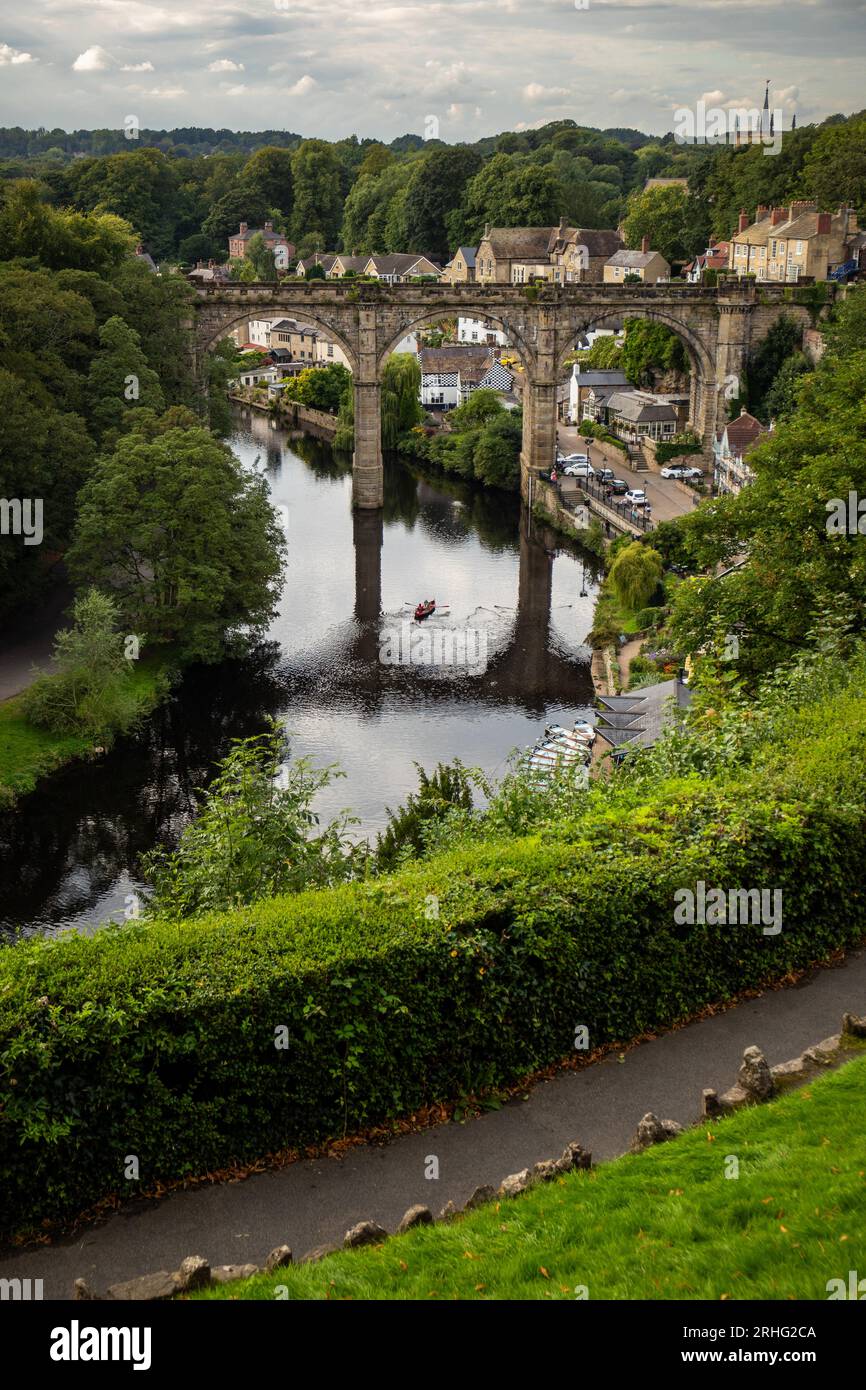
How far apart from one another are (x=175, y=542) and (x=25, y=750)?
9626mm

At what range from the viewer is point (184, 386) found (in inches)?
2202

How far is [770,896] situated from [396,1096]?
5200mm

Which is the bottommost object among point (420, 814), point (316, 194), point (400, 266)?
point (420, 814)

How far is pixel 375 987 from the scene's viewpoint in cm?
1314

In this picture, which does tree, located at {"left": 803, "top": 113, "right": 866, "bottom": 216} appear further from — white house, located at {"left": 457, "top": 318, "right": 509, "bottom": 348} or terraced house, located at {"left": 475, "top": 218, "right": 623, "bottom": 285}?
white house, located at {"left": 457, "top": 318, "right": 509, "bottom": 348}

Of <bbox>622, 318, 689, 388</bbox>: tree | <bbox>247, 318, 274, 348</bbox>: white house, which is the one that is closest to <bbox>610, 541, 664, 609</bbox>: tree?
<bbox>622, 318, 689, 388</bbox>: tree

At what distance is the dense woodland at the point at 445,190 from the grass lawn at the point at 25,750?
62899 millimetres

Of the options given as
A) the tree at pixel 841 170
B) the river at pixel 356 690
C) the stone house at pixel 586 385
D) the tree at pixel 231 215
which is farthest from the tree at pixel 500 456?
the tree at pixel 231 215

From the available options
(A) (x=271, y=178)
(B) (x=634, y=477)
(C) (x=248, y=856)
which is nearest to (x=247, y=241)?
(A) (x=271, y=178)

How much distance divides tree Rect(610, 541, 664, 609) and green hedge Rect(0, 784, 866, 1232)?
32068mm

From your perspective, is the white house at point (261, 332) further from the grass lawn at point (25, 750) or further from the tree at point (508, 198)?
the grass lawn at point (25, 750)

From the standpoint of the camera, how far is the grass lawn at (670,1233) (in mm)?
8773

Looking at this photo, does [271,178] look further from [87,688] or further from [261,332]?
[87,688]

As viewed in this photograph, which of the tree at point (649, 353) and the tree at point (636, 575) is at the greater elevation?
the tree at point (649, 353)
